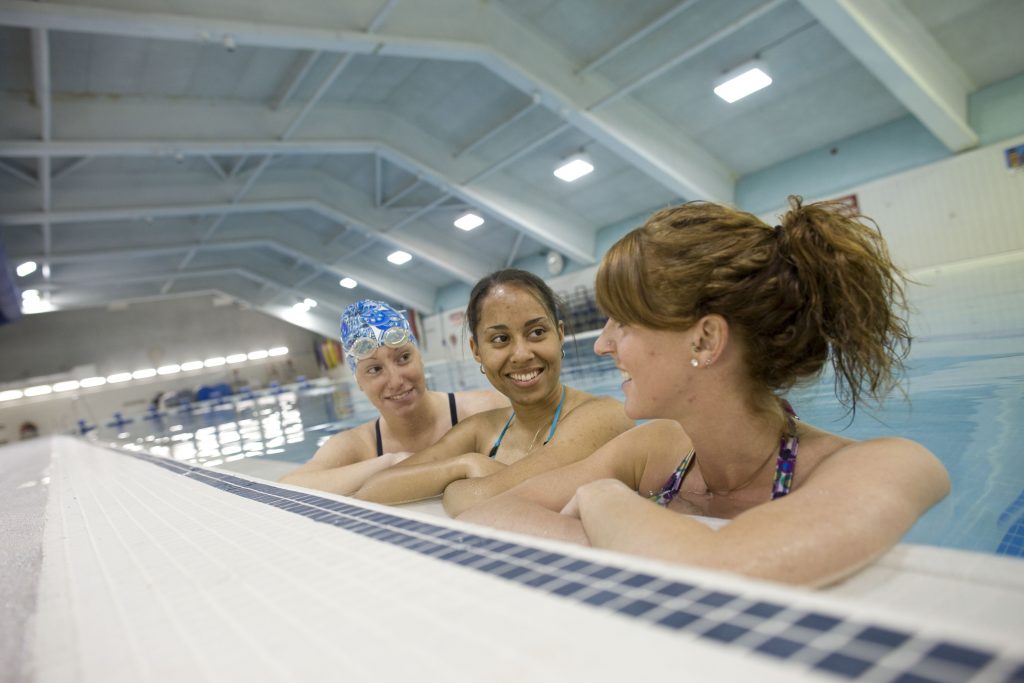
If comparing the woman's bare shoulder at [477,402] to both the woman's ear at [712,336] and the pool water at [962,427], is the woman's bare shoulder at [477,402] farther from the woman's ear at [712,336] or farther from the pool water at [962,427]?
the woman's ear at [712,336]

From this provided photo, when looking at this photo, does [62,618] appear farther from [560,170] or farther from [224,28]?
[560,170]

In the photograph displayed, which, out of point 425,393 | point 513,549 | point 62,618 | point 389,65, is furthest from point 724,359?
point 389,65

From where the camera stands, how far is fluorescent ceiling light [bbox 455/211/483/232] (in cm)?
1612

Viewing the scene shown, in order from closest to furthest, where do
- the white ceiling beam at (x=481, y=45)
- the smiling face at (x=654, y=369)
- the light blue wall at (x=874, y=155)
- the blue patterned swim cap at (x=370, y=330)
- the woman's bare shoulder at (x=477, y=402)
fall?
the smiling face at (x=654, y=369) → the blue patterned swim cap at (x=370, y=330) → the woman's bare shoulder at (x=477, y=402) → the white ceiling beam at (x=481, y=45) → the light blue wall at (x=874, y=155)

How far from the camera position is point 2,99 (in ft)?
29.3

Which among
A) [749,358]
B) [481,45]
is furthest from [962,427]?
[481,45]

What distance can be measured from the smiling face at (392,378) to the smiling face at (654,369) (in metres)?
1.73

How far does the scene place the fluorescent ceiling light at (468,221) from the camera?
1612 cm

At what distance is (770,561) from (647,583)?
28cm

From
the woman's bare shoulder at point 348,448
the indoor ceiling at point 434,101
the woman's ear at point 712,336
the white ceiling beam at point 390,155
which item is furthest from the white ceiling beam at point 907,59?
the woman's ear at point 712,336

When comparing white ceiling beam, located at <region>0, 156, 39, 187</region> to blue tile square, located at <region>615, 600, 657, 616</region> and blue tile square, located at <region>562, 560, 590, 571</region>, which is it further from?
blue tile square, located at <region>615, 600, 657, 616</region>

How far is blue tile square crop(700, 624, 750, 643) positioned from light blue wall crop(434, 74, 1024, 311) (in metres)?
11.9

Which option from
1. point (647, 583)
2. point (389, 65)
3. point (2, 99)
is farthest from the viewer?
point (389, 65)

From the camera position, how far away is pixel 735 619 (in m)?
0.76
